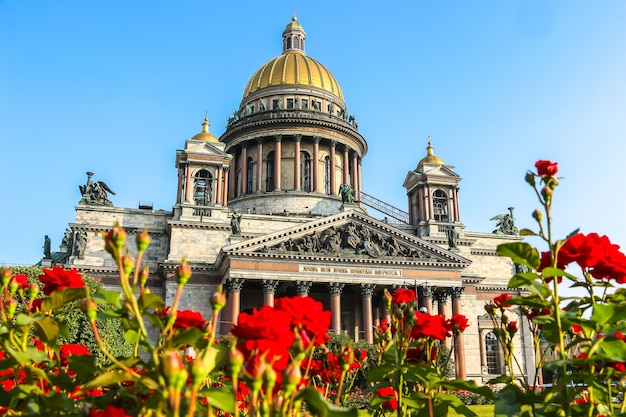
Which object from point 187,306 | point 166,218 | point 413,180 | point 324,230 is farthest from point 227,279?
point 413,180

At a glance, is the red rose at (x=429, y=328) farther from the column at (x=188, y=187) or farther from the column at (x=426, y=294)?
the column at (x=188, y=187)

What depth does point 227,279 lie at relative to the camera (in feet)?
119

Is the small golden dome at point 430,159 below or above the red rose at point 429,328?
above

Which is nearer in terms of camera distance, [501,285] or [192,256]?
[192,256]

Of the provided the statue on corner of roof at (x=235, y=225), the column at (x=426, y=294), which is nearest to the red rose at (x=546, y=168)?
the column at (x=426, y=294)

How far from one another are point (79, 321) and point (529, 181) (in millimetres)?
27280

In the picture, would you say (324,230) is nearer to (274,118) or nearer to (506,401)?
(274,118)

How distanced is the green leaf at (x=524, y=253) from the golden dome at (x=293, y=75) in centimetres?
5337

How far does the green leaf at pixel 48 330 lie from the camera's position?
360cm

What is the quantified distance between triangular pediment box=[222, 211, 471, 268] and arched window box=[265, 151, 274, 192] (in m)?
14.6

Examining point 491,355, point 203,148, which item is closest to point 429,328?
point 203,148

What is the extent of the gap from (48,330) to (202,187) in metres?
41.1

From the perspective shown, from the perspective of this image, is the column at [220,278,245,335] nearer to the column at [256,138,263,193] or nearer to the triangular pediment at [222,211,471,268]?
the triangular pediment at [222,211,471,268]

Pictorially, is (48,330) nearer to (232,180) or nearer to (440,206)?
(440,206)
